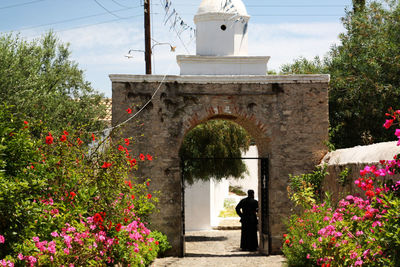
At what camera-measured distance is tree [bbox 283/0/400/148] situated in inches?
634

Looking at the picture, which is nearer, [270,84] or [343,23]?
[270,84]

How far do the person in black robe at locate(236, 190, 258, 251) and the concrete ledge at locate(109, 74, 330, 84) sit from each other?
3.80m

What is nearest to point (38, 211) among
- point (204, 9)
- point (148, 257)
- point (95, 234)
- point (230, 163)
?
point (95, 234)

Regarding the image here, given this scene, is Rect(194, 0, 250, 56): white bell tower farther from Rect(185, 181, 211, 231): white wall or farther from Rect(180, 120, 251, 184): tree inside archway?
Rect(185, 181, 211, 231): white wall

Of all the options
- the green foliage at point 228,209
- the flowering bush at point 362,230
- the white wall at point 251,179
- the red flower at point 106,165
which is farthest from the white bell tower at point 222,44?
the white wall at point 251,179

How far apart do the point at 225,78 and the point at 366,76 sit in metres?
6.79

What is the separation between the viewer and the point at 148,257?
9.49 metres

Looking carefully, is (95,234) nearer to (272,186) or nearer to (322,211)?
(322,211)

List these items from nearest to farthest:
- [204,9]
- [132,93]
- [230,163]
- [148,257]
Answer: [148,257], [132,93], [204,9], [230,163]

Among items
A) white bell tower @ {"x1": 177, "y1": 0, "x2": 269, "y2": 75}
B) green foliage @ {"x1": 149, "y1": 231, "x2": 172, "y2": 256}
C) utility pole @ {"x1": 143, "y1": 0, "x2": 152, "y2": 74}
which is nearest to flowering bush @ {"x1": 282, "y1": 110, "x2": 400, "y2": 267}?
green foliage @ {"x1": 149, "y1": 231, "x2": 172, "y2": 256}

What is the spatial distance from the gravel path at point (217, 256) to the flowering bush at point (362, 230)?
161cm

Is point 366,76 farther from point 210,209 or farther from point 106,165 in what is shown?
point 106,165

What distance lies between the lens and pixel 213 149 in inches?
666

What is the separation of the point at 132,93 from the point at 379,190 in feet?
23.4
